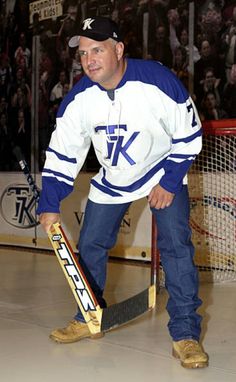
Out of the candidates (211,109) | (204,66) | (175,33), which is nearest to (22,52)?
(175,33)

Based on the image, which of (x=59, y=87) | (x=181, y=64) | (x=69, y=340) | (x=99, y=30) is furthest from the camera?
(x=59, y=87)

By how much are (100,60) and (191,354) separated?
1.17 metres

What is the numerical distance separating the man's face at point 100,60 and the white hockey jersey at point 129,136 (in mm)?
75

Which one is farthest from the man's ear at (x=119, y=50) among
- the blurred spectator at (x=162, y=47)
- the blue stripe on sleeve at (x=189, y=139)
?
the blurred spectator at (x=162, y=47)

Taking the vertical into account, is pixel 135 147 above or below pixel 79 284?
above

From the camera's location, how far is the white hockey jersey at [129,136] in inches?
107

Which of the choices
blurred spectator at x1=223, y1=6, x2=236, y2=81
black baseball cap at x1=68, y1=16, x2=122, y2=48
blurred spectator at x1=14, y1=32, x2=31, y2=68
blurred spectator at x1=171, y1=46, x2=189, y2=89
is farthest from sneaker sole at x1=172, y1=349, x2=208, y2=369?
blurred spectator at x1=14, y1=32, x2=31, y2=68

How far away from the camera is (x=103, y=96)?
2803 millimetres

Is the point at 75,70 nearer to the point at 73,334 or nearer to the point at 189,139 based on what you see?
the point at 73,334

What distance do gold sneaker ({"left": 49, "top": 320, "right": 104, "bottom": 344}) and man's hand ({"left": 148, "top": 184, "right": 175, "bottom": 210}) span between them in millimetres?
723

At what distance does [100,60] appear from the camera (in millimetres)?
2707

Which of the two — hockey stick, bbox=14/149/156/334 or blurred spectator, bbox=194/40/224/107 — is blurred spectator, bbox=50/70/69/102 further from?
hockey stick, bbox=14/149/156/334

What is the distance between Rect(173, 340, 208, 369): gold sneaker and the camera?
2.69 m

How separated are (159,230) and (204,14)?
3.61 m
